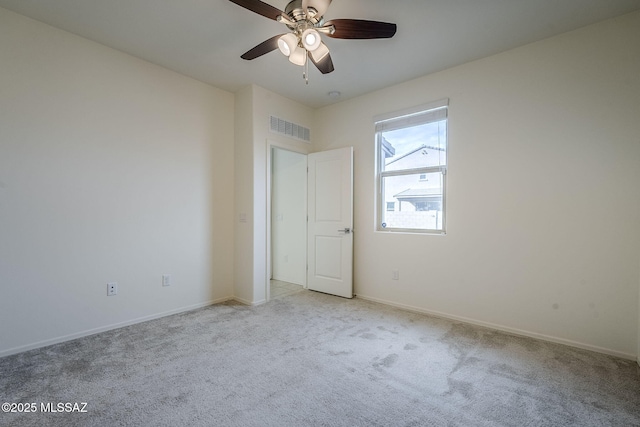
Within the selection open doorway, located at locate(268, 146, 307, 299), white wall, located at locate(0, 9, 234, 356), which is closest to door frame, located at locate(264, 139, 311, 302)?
open doorway, located at locate(268, 146, 307, 299)

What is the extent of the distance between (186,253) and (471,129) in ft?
11.6

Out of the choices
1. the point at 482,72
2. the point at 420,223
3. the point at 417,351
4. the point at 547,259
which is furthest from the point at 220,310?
the point at 482,72

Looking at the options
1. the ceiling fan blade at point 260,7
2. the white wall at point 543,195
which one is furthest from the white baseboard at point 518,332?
the ceiling fan blade at point 260,7

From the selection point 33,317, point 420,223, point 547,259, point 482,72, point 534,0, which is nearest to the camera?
point 534,0

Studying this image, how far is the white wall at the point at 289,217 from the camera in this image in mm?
4523

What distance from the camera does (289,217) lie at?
4.77 metres

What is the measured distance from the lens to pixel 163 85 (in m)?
3.17

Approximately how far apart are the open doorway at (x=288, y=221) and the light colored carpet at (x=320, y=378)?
171 cm

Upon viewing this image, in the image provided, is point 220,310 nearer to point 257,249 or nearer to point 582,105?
point 257,249

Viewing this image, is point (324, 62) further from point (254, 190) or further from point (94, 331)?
point (94, 331)

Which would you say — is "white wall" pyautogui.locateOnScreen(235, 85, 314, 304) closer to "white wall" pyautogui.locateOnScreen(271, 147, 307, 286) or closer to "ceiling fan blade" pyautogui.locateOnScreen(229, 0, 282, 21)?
"white wall" pyautogui.locateOnScreen(271, 147, 307, 286)

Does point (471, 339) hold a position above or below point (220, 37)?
below

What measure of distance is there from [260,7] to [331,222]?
8.89 ft

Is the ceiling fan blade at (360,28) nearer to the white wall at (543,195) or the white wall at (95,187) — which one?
the white wall at (543,195)
